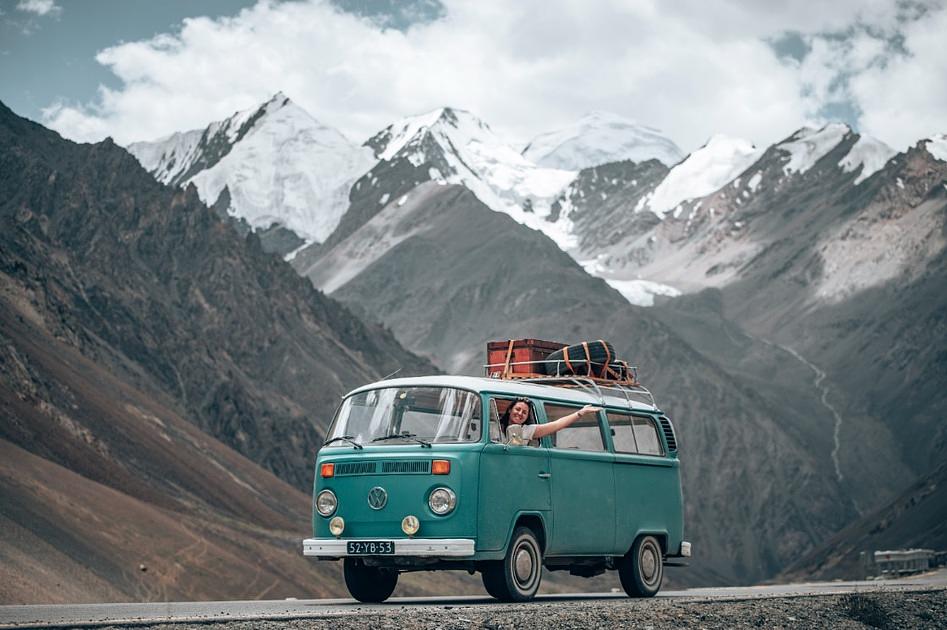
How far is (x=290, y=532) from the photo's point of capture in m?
80.3

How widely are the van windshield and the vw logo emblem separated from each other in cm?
68

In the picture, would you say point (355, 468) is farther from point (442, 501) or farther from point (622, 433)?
point (622, 433)

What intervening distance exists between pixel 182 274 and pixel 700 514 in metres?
82.2

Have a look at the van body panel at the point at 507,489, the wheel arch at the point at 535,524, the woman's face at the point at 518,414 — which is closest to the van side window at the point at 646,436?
the van body panel at the point at 507,489

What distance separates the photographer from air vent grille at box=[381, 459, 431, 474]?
17078 millimetres

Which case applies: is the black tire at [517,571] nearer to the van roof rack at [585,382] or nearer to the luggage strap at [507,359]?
the van roof rack at [585,382]

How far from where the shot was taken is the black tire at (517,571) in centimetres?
1769

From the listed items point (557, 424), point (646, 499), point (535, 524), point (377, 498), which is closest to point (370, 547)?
point (377, 498)

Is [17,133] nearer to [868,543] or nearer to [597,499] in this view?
[868,543]

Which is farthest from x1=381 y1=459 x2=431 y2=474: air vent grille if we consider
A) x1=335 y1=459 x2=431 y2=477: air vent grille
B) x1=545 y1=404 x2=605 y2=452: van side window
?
x1=545 y1=404 x2=605 y2=452: van side window

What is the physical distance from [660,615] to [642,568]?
4778mm

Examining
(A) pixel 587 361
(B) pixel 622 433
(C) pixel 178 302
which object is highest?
(C) pixel 178 302

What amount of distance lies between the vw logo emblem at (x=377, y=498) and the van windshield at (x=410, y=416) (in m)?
0.68

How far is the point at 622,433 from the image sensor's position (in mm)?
20688
